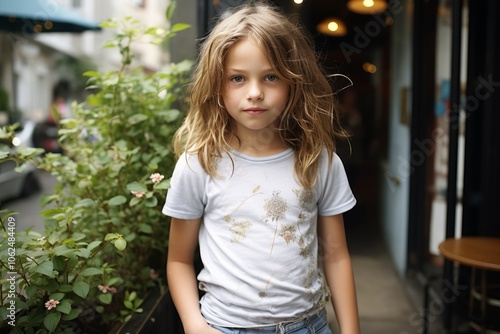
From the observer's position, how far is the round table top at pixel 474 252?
2062mm

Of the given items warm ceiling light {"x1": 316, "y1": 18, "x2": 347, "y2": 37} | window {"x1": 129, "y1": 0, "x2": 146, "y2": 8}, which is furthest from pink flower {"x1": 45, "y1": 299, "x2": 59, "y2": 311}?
window {"x1": 129, "y1": 0, "x2": 146, "y2": 8}

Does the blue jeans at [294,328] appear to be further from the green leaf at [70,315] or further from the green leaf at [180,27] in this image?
the green leaf at [180,27]

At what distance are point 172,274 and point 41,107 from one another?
55.5ft

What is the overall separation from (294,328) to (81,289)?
1.81 ft

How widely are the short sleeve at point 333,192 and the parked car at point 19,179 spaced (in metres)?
4.78

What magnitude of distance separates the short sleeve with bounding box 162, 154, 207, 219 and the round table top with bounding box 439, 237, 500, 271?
131cm

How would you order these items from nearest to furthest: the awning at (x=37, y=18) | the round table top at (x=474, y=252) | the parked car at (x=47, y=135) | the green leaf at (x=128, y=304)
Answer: the green leaf at (x=128, y=304) < the round table top at (x=474, y=252) < the awning at (x=37, y=18) < the parked car at (x=47, y=135)

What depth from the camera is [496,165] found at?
2.73 m

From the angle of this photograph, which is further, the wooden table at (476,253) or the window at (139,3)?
the window at (139,3)

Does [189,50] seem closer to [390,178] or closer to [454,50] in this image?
[454,50]

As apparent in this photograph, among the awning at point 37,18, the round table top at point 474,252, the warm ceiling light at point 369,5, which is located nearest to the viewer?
the round table top at point 474,252

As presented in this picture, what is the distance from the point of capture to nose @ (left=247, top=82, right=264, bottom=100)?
3.86 ft

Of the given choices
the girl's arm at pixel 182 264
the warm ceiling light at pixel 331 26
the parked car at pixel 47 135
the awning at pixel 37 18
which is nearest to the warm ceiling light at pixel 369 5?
the warm ceiling light at pixel 331 26

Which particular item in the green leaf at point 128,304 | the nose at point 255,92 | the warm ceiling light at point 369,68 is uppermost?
the warm ceiling light at point 369,68
